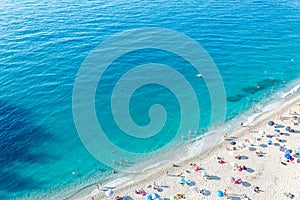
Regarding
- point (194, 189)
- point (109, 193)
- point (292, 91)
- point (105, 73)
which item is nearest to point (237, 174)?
point (194, 189)

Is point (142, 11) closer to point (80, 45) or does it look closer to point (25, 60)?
point (80, 45)

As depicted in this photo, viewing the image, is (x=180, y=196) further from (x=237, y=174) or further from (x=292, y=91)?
(x=292, y=91)

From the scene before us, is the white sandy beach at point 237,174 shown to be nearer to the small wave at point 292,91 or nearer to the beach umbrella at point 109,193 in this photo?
the beach umbrella at point 109,193

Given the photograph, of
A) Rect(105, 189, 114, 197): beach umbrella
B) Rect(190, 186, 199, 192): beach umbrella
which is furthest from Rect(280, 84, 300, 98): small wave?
Rect(105, 189, 114, 197): beach umbrella

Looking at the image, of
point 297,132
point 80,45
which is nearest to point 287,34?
point 297,132

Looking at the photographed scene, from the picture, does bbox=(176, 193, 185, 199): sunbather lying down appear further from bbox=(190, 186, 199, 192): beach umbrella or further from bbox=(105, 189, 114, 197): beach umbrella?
bbox=(105, 189, 114, 197): beach umbrella

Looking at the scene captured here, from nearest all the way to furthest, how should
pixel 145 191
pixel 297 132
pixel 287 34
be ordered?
pixel 145 191, pixel 297 132, pixel 287 34
